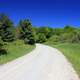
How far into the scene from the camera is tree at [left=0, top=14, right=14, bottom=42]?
34281mm

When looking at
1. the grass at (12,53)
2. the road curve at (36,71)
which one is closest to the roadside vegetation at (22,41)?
the grass at (12,53)

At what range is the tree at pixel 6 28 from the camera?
3428 centimetres

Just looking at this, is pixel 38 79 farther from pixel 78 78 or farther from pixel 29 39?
pixel 29 39

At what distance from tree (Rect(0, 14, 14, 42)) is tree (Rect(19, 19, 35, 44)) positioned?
2713 cm

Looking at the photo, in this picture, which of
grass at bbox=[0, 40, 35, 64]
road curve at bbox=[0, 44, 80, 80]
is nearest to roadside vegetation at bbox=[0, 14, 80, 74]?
grass at bbox=[0, 40, 35, 64]

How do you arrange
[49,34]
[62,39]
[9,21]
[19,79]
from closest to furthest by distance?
1. [19,79]
2. [9,21]
3. [62,39]
4. [49,34]

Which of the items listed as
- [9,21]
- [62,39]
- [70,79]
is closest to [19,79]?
[70,79]

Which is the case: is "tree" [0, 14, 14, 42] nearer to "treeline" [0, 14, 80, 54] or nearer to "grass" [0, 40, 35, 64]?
"treeline" [0, 14, 80, 54]

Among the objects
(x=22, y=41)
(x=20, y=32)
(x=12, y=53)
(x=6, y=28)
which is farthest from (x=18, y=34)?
(x=12, y=53)

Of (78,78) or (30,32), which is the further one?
(30,32)

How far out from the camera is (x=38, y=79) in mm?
11062

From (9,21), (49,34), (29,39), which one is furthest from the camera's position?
(49,34)

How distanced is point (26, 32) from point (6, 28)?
2935 cm

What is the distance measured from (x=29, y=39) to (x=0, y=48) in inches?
1424
